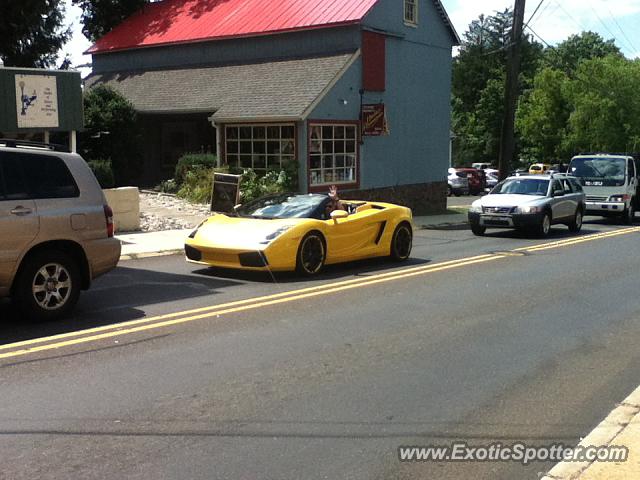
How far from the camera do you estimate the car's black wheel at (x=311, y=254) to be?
1065 centimetres

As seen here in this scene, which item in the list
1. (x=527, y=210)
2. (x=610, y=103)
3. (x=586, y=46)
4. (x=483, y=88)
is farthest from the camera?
(x=586, y=46)

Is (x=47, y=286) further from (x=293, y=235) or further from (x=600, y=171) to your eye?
(x=600, y=171)

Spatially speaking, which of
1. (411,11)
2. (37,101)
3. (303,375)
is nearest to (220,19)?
(411,11)

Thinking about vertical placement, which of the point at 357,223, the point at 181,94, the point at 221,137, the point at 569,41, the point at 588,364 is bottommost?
the point at 588,364

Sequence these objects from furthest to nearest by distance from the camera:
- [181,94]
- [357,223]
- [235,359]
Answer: [181,94]
[357,223]
[235,359]

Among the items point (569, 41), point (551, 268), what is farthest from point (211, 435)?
point (569, 41)

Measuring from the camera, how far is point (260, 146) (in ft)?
81.9

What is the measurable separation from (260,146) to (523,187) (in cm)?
942

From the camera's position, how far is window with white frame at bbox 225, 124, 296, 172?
24.3m

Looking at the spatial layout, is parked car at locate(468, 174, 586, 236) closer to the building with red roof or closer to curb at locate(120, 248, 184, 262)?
the building with red roof

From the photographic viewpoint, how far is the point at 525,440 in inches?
186

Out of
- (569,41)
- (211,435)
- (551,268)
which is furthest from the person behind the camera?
(569,41)

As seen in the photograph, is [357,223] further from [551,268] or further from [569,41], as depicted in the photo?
[569,41]

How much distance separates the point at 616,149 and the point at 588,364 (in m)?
52.1
